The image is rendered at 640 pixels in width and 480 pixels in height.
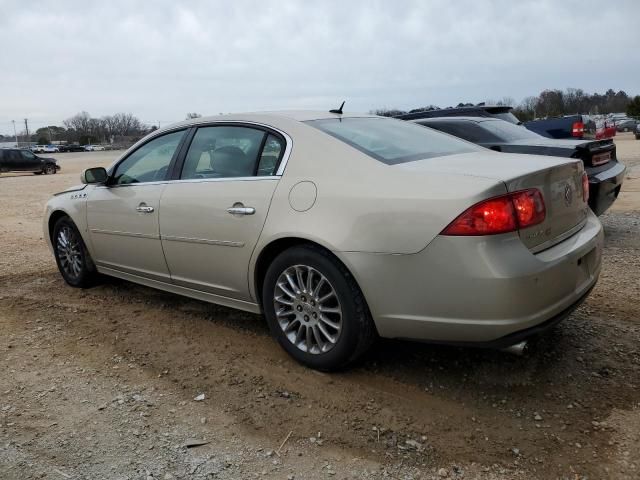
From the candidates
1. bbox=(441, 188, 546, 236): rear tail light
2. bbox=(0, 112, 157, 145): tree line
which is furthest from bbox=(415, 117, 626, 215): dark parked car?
bbox=(0, 112, 157, 145): tree line

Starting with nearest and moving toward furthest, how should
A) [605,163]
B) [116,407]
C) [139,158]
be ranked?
1. [116,407]
2. [139,158]
3. [605,163]

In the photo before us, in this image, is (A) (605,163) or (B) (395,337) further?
(A) (605,163)

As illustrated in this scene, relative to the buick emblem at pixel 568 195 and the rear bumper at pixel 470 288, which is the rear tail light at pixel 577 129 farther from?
the rear bumper at pixel 470 288

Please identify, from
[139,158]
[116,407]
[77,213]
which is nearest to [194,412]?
[116,407]

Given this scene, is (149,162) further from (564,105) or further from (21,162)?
(564,105)

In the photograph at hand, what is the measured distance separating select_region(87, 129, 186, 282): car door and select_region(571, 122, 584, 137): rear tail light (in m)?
8.22

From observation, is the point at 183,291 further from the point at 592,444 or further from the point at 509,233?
the point at 592,444

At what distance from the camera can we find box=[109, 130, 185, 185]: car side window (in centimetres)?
425

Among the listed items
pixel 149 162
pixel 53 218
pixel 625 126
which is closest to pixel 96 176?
pixel 149 162

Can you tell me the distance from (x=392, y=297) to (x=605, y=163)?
15.0 ft

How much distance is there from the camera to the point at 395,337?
2.99 metres

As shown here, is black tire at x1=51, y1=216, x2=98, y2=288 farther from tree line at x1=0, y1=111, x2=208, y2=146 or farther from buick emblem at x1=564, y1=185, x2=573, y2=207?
tree line at x1=0, y1=111, x2=208, y2=146

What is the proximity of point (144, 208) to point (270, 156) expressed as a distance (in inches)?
48.0

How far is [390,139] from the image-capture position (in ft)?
11.9
